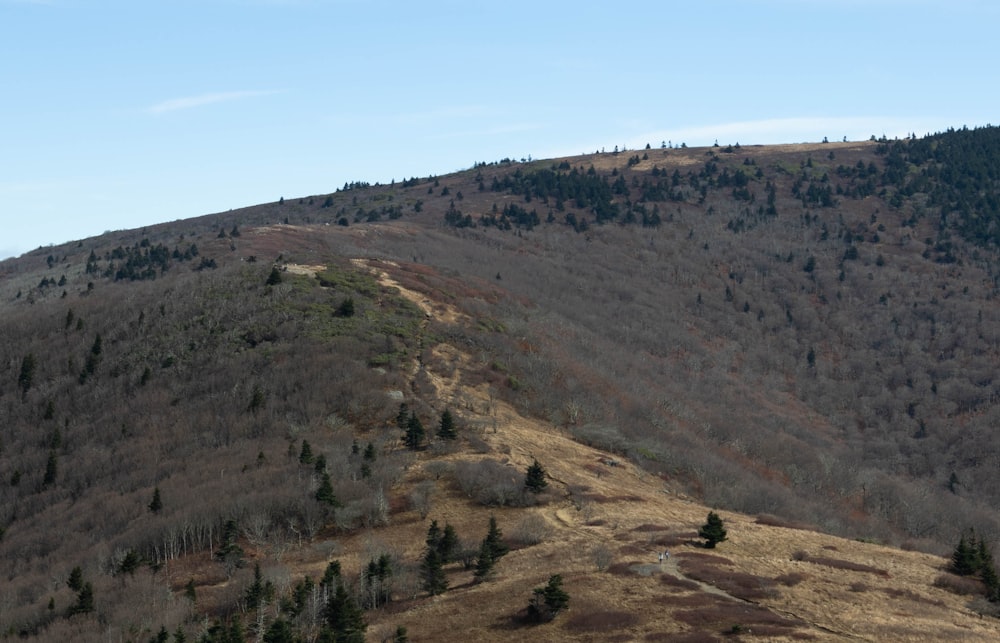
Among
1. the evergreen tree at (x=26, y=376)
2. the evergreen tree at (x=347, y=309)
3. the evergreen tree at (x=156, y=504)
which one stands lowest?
the evergreen tree at (x=156, y=504)

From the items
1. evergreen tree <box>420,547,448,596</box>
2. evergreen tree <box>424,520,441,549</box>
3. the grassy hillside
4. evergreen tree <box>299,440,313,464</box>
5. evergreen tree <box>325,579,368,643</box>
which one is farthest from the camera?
evergreen tree <box>299,440,313,464</box>

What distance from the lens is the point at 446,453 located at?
6209 centimetres

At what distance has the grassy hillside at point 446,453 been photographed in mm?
41656

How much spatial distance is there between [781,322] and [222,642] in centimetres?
14663

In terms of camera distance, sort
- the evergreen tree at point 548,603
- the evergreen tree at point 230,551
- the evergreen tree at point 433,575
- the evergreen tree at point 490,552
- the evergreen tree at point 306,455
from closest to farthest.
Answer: the evergreen tree at point 548,603 → the evergreen tree at point 433,575 → the evergreen tree at point 490,552 → the evergreen tree at point 230,551 → the evergreen tree at point 306,455

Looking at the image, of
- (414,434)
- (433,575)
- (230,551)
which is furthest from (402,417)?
(433,575)

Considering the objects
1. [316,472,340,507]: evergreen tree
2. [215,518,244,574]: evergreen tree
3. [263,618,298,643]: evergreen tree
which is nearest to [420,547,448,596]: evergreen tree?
[263,618,298,643]: evergreen tree

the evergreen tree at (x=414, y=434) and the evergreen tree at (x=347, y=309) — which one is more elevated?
the evergreen tree at (x=347, y=309)

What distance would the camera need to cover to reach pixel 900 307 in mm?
170375

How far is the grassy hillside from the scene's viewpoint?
137 feet

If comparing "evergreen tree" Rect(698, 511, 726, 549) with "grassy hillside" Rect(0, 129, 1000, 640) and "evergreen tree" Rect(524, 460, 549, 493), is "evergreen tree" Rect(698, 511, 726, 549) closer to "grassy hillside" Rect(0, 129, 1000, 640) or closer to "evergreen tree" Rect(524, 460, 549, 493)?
"grassy hillside" Rect(0, 129, 1000, 640)

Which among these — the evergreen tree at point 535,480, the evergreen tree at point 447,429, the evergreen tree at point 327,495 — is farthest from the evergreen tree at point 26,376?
the evergreen tree at point 535,480

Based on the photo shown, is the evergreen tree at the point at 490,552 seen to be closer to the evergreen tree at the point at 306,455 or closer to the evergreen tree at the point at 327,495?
the evergreen tree at the point at 327,495

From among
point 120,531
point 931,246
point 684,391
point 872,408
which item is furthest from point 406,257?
point 931,246
